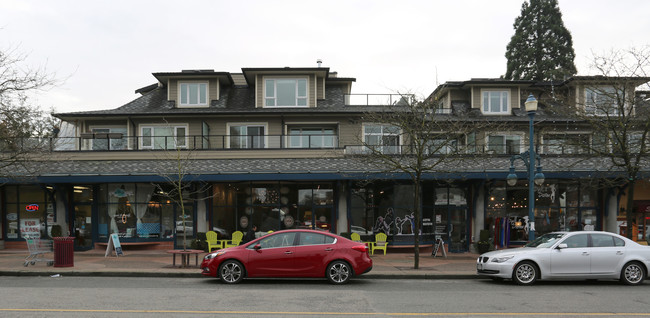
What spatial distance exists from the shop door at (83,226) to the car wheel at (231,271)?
35.2 ft

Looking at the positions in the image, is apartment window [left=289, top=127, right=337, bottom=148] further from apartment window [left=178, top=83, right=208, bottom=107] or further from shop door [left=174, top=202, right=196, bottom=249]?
apartment window [left=178, top=83, right=208, bottom=107]

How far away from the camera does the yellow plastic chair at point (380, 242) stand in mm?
18647

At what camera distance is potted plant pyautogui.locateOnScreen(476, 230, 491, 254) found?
18484 millimetres

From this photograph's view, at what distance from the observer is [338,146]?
21781 mm

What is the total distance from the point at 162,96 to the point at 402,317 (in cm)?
2197

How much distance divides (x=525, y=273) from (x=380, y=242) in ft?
25.7

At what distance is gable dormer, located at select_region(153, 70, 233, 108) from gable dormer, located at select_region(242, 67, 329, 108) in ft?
6.27

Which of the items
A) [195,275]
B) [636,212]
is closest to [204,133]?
[195,275]

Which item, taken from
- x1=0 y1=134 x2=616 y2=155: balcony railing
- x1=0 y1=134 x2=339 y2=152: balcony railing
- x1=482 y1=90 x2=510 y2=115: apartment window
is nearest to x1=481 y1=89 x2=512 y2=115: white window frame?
x1=482 y1=90 x2=510 y2=115: apartment window

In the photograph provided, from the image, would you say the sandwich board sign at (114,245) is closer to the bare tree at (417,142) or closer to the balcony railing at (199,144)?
the balcony railing at (199,144)

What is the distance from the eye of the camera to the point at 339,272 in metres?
11.6

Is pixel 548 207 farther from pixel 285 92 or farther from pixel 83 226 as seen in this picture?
pixel 83 226

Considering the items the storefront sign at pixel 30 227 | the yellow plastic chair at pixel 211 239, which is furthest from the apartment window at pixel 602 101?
the storefront sign at pixel 30 227

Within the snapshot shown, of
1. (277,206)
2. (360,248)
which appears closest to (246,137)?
(277,206)
